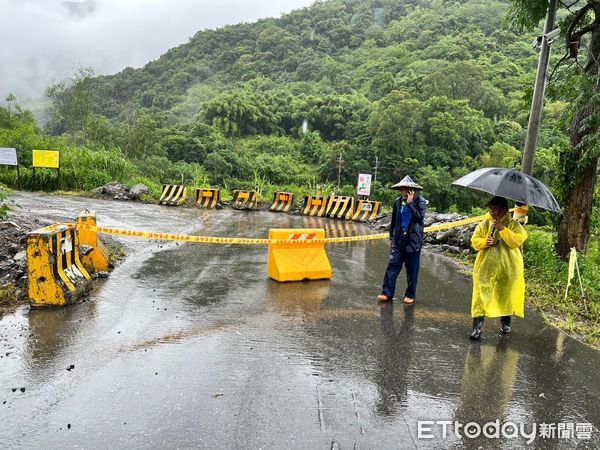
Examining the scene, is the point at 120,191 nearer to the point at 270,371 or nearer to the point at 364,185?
the point at 364,185

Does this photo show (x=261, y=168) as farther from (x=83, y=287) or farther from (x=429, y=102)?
(x=83, y=287)

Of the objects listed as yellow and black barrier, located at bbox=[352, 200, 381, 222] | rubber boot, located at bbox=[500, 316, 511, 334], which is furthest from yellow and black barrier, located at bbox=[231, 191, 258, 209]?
rubber boot, located at bbox=[500, 316, 511, 334]

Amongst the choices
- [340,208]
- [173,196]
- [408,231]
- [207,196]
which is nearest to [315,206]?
[340,208]

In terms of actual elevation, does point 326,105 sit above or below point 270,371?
above

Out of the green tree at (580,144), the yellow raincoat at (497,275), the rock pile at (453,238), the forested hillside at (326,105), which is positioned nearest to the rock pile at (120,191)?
the forested hillside at (326,105)

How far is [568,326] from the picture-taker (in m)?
6.37

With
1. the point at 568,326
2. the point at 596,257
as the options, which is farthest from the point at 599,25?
the point at 568,326

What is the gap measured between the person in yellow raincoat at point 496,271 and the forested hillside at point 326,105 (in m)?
4.54

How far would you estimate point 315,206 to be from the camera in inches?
803

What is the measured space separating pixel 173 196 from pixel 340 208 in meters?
8.16

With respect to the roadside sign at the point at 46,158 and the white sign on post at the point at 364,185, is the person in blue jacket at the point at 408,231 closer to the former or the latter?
the white sign on post at the point at 364,185

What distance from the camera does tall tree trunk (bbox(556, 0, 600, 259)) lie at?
8156 mm

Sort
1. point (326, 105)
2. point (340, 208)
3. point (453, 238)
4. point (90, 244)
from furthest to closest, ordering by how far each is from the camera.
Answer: point (326, 105) → point (340, 208) → point (453, 238) → point (90, 244)

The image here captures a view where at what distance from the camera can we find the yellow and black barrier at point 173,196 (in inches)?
835
